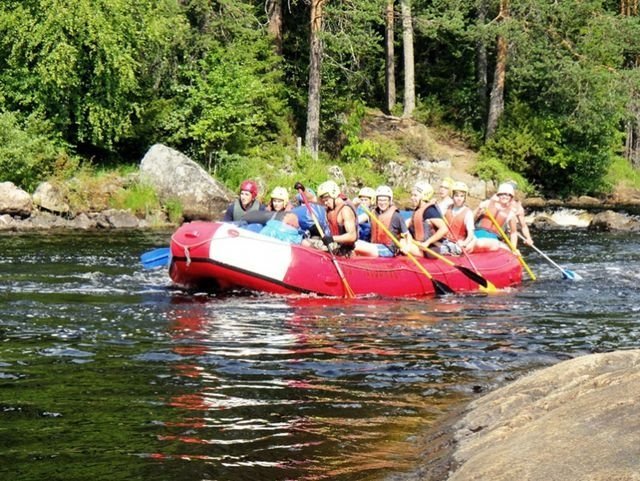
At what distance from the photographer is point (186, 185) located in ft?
73.5

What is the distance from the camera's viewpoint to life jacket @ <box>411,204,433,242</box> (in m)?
13.1

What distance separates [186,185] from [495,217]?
9.21 meters

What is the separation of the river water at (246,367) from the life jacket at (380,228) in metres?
1.35

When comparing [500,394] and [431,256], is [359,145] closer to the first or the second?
[431,256]

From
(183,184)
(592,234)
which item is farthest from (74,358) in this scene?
(592,234)

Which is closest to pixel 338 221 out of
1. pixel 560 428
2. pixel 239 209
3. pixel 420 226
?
pixel 420 226

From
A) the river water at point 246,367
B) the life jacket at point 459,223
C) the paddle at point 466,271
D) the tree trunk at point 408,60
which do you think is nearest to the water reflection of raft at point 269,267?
the river water at point 246,367

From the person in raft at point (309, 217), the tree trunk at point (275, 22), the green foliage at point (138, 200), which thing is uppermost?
the tree trunk at point (275, 22)

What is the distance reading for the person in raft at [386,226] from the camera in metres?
12.7

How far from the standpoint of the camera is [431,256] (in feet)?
43.2

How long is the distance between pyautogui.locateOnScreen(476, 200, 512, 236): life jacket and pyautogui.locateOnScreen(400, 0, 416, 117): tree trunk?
14.6m

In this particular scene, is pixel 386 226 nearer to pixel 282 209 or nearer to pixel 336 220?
pixel 336 220

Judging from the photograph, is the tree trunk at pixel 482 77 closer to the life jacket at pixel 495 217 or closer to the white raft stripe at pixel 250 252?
the life jacket at pixel 495 217

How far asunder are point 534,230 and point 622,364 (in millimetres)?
18017
